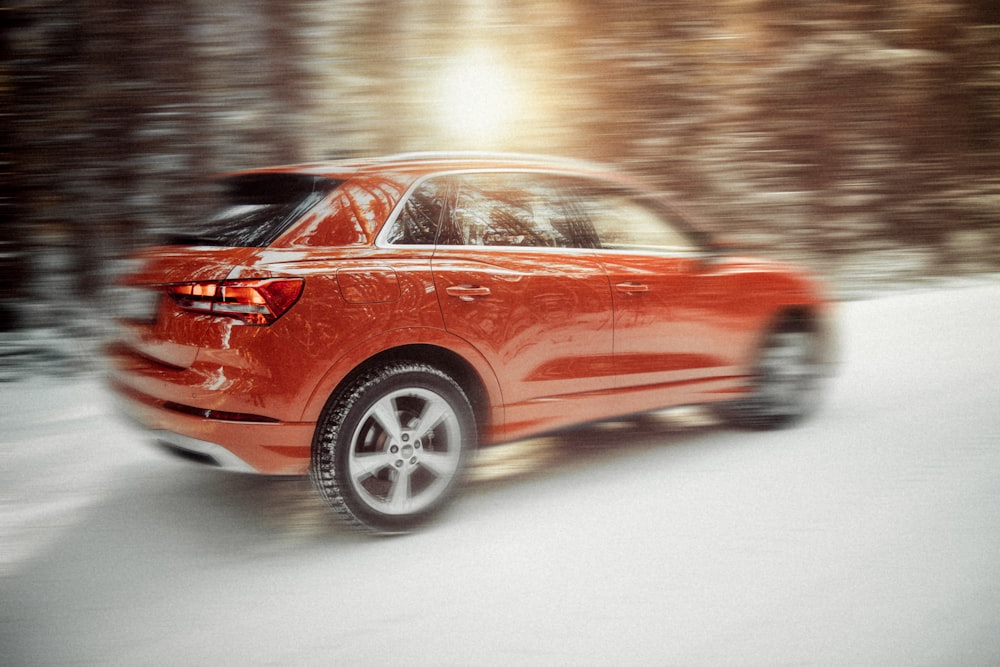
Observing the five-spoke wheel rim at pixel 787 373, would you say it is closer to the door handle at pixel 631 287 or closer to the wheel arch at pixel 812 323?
the wheel arch at pixel 812 323

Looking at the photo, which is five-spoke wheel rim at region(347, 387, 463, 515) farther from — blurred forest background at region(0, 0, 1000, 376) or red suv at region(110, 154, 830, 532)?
blurred forest background at region(0, 0, 1000, 376)

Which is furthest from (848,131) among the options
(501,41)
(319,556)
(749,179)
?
(319,556)

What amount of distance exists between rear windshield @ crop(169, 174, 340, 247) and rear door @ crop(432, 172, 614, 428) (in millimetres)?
574

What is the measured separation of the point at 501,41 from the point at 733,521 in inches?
227

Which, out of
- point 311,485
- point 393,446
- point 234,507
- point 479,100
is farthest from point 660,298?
point 479,100

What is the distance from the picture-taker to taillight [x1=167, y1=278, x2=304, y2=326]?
3.22 meters

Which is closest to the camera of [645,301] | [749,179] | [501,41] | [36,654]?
[36,654]

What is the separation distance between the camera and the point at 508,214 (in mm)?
3926

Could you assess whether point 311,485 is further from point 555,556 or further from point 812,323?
point 812,323

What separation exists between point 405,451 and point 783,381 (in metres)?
2.46

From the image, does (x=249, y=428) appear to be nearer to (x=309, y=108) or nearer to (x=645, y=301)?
(x=645, y=301)

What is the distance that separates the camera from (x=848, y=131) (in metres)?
10.1

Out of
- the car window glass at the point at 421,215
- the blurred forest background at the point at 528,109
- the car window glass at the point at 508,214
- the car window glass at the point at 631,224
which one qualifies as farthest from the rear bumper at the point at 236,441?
the blurred forest background at the point at 528,109

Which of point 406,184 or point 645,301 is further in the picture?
point 645,301
